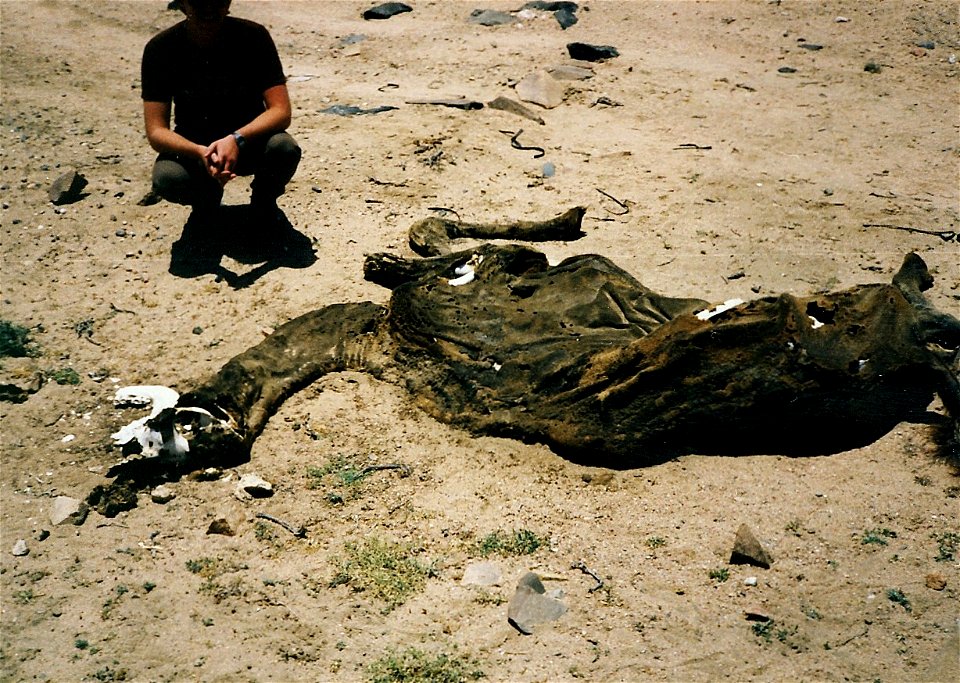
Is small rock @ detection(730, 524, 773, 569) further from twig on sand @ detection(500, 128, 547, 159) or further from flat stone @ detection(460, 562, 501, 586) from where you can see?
twig on sand @ detection(500, 128, 547, 159)

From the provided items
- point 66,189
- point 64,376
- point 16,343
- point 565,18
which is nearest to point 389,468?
point 64,376

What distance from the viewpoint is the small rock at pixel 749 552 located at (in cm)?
330

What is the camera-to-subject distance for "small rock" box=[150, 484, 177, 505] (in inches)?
146

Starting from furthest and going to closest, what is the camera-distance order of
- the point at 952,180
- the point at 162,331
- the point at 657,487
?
the point at 952,180 → the point at 162,331 → the point at 657,487

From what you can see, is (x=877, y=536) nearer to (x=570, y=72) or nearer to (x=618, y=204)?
(x=618, y=204)

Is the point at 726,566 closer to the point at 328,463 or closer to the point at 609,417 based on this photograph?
the point at 609,417

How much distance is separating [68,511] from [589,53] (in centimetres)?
593

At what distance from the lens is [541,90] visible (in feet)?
24.1

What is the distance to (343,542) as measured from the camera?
3.52 meters

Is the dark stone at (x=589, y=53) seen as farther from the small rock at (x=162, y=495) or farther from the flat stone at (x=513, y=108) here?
the small rock at (x=162, y=495)

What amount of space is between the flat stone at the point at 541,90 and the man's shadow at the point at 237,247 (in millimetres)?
2459

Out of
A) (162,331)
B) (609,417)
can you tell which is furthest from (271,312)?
(609,417)

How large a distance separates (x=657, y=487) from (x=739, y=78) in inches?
203

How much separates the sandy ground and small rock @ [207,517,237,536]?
23mm
